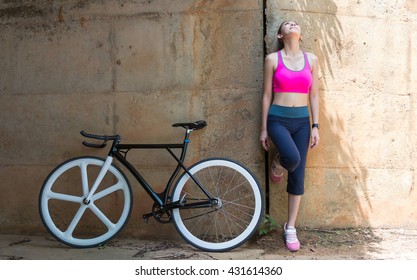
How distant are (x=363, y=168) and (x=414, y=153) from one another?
609 mm

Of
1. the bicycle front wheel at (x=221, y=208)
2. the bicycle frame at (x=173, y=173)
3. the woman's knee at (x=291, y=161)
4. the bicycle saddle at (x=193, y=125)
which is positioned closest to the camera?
the woman's knee at (x=291, y=161)

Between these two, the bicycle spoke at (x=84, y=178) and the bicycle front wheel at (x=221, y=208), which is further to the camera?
the bicycle front wheel at (x=221, y=208)

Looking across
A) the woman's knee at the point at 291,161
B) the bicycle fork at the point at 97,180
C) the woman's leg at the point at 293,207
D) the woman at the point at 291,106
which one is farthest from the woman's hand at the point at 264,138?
the bicycle fork at the point at 97,180

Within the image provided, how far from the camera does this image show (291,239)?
421 cm

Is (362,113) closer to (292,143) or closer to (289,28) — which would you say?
(292,143)

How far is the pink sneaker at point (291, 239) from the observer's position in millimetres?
4180

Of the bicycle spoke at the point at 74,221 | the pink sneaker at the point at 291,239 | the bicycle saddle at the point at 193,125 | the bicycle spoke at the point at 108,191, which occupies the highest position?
the bicycle saddle at the point at 193,125

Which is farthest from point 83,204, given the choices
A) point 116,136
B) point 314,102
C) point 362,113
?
point 362,113

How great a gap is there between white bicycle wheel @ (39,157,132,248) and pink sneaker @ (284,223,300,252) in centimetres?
158

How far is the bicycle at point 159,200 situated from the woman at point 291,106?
15.5 inches

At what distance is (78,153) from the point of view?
4.62 metres

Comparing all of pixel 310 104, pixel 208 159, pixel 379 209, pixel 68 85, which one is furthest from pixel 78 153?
pixel 379 209

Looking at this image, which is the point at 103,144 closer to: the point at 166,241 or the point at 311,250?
the point at 166,241

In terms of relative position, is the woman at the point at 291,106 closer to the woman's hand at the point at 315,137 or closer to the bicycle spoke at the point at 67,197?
the woman's hand at the point at 315,137
